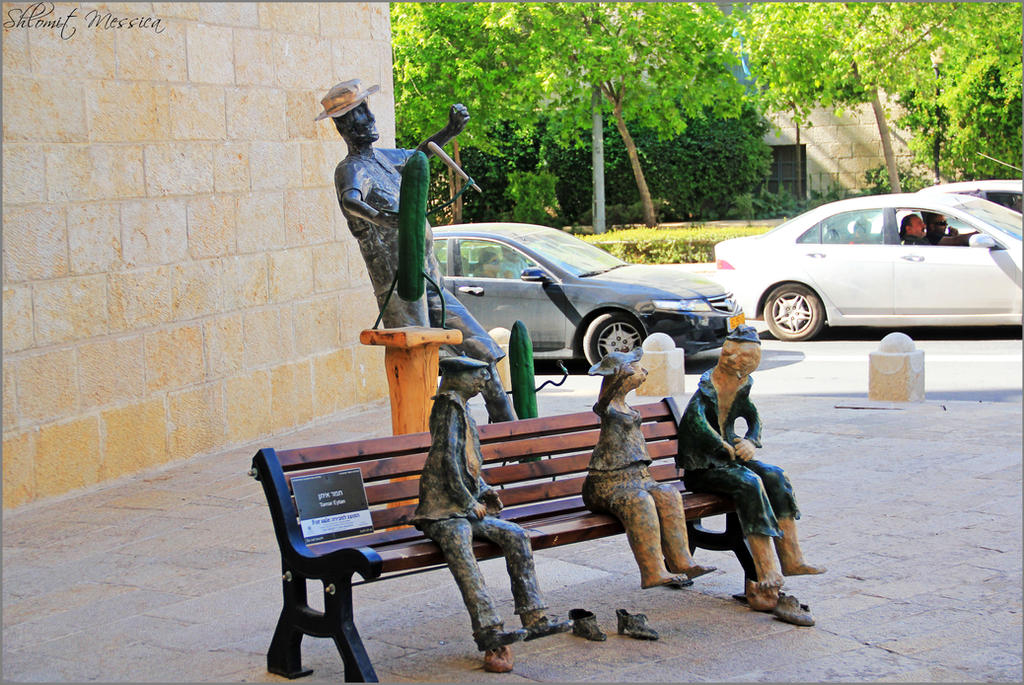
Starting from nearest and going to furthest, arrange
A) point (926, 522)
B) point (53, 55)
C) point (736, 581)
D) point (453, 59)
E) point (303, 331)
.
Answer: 1. point (736, 581)
2. point (926, 522)
3. point (53, 55)
4. point (303, 331)
5. point (453, 59)

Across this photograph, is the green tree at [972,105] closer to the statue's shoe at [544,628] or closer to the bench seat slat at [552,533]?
the bench seat slat at [552,533]

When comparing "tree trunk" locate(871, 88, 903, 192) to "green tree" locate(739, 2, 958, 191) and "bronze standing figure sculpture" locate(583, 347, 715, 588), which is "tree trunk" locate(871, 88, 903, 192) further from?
"bronze standing figure sculpture" locate(583, 347, 715, 588)

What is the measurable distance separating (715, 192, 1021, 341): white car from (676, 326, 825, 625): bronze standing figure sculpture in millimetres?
9053

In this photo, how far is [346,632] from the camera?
442cm

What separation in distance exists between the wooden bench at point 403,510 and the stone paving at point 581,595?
242 millimetres

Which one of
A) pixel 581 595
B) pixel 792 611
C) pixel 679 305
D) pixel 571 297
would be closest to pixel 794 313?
pixel 679 305

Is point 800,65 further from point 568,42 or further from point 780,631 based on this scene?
point 780,631

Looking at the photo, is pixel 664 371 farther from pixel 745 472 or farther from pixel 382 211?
pixel 745 472

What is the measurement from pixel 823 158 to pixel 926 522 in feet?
79.2

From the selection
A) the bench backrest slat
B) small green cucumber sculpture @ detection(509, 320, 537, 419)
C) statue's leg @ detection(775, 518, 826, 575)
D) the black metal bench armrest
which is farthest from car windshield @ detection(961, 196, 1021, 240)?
the black metal bench armrest

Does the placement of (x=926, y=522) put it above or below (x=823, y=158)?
below

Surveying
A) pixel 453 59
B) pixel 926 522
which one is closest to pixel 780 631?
pixel 926 522

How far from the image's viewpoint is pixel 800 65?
2419 centimetres

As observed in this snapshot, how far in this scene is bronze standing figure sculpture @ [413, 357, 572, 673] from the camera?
4508 millimetres
